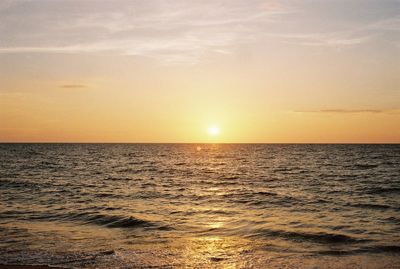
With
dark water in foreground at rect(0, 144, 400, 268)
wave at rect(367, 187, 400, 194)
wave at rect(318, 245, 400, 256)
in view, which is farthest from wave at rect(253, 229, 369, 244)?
wave at rect(367, 187, 400, 194)

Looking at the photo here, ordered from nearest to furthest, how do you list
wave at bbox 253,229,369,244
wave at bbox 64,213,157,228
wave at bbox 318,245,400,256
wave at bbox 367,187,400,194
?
wave at bbox 318,245,400,256 < wave at bbox 253,229,369,244 < wave at bbox 64,213,157,228 < wave at bbox 367,187,400,194

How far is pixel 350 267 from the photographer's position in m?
12.4

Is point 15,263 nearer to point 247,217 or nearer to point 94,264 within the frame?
point 94,264

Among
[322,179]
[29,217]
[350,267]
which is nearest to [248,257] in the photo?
[350,267]

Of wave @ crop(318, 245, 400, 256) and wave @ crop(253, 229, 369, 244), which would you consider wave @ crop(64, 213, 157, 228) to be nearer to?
wave @ crop(253, 229, 369, 244)

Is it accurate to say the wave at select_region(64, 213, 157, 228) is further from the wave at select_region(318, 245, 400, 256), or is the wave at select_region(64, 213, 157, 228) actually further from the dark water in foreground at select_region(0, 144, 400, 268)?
the wave at select_region(318, 245, 400, 256)

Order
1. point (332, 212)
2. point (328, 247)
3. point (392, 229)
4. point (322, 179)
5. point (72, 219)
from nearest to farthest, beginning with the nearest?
point (328, 247) < point (392, 229) < point (72, 219) < point (332, 212) < point (322, 179)

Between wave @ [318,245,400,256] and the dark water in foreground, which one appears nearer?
the dark water in foreground

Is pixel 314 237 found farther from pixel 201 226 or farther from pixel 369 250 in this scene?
pixel 201 226

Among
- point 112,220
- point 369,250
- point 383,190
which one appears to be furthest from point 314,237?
point 383,190

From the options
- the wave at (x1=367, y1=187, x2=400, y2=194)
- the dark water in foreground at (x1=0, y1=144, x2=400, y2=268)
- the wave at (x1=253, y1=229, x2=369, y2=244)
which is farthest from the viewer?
the wave at (x1=367, y1=187, x2=400, y2=194)

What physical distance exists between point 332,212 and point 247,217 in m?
5.17

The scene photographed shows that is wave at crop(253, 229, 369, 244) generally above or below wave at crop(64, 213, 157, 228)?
above

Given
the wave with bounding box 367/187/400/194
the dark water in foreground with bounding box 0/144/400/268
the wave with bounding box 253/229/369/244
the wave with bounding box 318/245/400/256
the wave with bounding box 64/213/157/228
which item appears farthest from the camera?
the wave with bounding box 367/187/400/194
